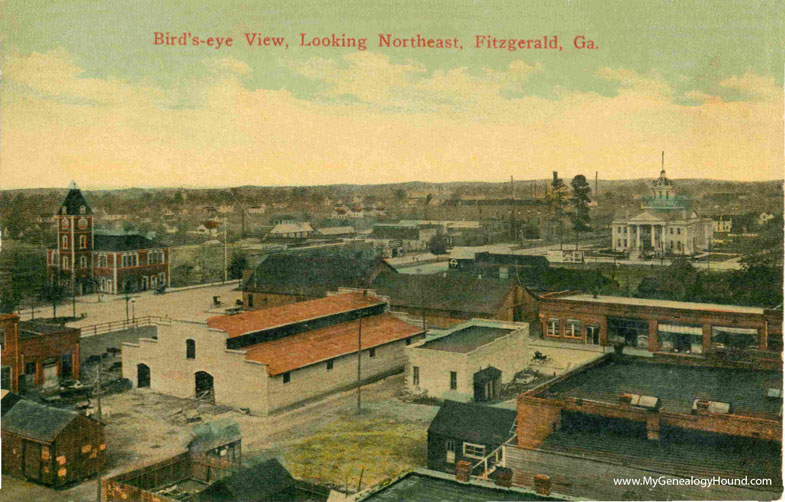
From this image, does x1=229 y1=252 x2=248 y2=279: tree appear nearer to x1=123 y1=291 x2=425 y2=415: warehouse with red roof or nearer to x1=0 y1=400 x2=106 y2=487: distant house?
x1=123 y1=291 x2=425 y2=415: warehouse with red roof

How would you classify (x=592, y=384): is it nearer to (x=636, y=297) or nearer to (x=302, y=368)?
(x=636, y=297)

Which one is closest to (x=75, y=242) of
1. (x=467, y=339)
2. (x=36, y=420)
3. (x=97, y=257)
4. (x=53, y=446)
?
(x=97, y=257)

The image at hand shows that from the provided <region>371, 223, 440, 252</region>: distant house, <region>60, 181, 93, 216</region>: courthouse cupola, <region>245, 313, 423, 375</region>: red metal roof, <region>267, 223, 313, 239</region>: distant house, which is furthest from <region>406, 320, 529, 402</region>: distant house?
<region>60, 181, 93, 216</region>: courthouse cupola

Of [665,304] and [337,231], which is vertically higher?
[337,231]

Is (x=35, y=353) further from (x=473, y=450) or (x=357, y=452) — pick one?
(x=473, y=450)

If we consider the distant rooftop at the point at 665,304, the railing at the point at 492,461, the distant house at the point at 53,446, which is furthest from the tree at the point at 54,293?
the distant rooftop at the point at 665,304

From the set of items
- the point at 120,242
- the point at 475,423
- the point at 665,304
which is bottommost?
the point at 475,423

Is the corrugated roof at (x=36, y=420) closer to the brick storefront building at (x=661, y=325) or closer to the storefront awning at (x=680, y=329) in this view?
the brick storefront building at (x=661, y=325)
